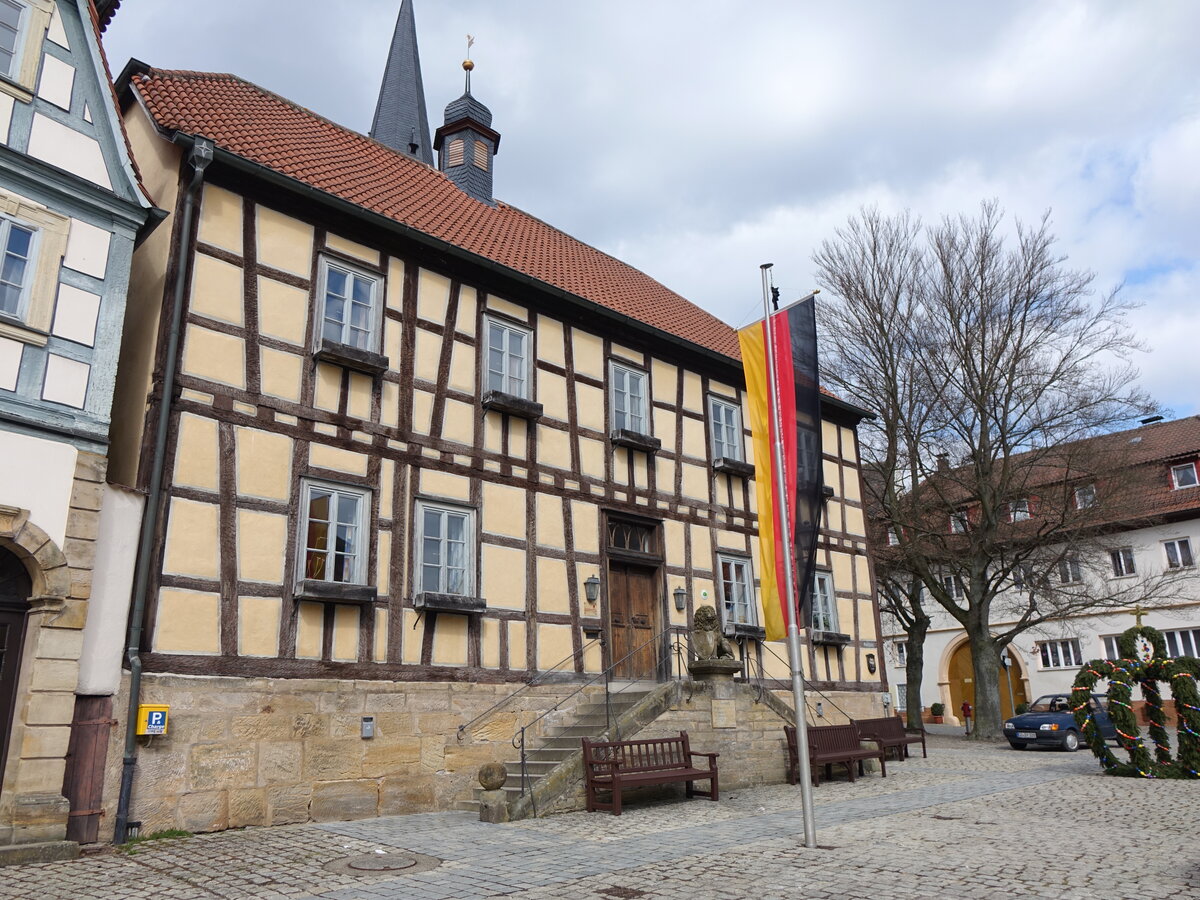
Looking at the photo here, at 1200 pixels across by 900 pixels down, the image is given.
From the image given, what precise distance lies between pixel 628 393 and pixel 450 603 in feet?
18.2

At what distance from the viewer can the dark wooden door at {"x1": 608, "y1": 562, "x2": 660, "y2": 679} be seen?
14812 millimetres

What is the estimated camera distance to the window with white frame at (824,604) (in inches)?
724

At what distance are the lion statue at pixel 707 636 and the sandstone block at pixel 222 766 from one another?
6.46 meters

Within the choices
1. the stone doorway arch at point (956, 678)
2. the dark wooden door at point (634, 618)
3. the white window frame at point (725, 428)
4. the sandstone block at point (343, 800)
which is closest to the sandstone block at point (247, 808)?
the sandstone block at point (343, 800)

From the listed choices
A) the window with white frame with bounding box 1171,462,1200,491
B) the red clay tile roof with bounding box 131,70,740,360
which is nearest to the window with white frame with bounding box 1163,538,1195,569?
the window with white frame with bounding box 1171,462,1200,491

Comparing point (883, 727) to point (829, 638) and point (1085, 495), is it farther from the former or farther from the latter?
point (1085, 495)

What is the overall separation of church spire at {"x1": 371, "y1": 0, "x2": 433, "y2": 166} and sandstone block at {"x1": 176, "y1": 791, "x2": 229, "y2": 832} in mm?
20445

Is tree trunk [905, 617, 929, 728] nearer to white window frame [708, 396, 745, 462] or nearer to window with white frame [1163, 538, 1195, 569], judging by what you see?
window with white frame [1163, 538, 1195, 569]

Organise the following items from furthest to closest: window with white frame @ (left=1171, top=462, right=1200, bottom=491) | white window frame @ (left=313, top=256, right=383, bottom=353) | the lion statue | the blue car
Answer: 1. window with white frame @ (left=1171, top=462, right=1200, bottom=491)
2. the blue car
3. the lion statue
4. white window frame @ (left=313, top=256, right=383, bottom=353)

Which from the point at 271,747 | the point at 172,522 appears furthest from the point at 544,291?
the point at 271,747

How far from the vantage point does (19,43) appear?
378 inches

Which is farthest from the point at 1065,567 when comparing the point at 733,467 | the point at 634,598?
the point at 634,598

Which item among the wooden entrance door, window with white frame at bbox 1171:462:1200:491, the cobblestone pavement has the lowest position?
the cobblestone pavement

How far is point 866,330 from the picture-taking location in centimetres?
2616
